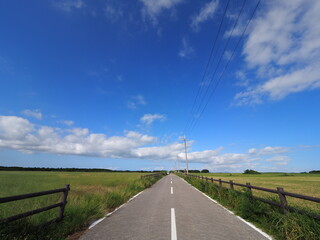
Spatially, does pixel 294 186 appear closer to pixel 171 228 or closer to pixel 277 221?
pixel 277 221

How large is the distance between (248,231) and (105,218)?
15.4 ft

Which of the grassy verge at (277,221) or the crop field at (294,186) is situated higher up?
the crop field at (294,186)

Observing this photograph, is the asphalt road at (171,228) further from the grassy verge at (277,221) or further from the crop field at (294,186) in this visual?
the crop field at (294,186)

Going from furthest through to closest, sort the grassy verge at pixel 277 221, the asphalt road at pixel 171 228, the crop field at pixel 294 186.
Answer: the crop field at pixel 294 186
the asphalt road at pixel 171 228
the grassy verge at pixel 277 221

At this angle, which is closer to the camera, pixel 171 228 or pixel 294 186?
pixel 171 228

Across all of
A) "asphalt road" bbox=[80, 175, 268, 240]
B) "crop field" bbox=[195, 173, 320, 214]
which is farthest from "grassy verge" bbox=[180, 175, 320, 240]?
"crop field" bbox=[195, 173, 320, 214]

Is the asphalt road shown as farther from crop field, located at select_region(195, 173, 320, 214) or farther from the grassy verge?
crop field, located at select_region(195, 173, 320, 214)

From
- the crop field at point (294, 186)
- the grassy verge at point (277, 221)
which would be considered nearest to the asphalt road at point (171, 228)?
the grassy verge at point (277, 221)

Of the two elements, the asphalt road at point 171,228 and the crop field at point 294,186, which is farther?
the crop field at point 294,186

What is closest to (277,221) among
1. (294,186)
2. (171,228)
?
(171,228)

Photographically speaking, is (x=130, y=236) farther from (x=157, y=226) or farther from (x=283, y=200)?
(x=283, y=200)

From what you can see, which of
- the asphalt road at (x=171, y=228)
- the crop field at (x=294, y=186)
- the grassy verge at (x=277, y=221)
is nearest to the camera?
the grassy verge at (x=277, y=221)

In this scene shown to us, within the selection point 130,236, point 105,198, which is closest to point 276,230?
point 130,236

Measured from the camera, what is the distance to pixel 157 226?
231 inches
